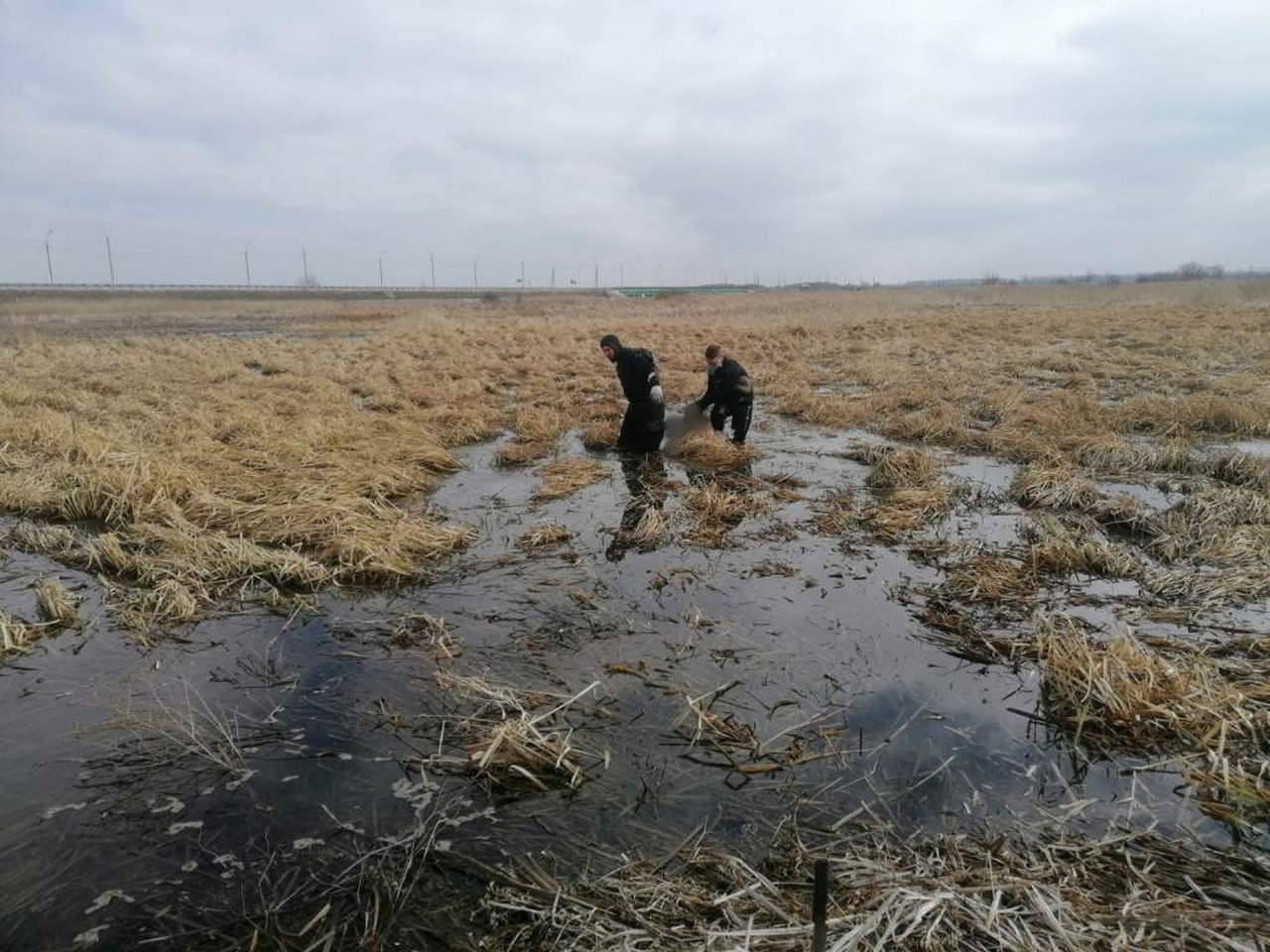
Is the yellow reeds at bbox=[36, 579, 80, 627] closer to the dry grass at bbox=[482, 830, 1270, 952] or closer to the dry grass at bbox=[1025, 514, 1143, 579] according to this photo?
the dry grass at bbox=[482, 830, 1270, 952]

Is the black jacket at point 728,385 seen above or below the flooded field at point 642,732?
above

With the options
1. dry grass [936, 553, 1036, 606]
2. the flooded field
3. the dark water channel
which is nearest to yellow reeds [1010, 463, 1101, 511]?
the flooded field

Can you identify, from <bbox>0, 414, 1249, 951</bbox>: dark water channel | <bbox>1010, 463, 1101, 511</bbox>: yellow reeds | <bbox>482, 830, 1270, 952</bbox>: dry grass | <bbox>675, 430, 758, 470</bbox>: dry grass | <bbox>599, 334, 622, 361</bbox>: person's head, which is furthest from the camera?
<bbox>675, 430, 758, 470</bbox>: dry grass

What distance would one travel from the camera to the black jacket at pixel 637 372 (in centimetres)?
857

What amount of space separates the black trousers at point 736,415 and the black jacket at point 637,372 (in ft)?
3.72

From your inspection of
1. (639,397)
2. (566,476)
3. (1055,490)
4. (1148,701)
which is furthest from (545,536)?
(1055,490)

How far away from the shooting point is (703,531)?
250 inches

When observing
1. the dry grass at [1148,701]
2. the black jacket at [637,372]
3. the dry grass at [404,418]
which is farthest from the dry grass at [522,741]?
the black jacket at [637,372]

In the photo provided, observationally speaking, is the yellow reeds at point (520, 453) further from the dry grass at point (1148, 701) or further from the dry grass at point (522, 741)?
the dry grass at point (1148, 701)

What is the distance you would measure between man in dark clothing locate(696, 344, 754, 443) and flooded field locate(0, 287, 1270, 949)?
314 cm

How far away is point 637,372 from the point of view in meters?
8.66

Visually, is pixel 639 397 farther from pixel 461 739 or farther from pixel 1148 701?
pixel 1148 701

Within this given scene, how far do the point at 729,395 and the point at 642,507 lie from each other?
2922 mm

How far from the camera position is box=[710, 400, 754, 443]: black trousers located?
9.33 m
